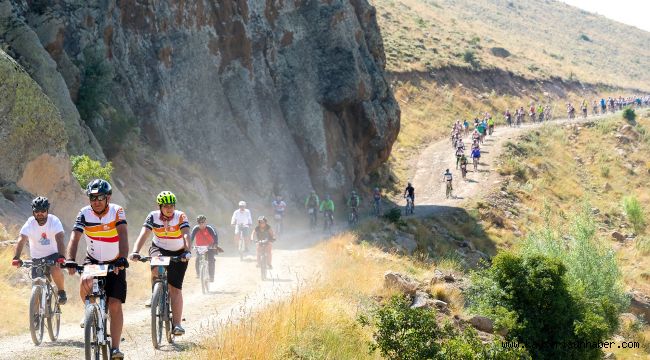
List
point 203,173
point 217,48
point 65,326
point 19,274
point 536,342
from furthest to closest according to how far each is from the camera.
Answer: point 217,48 < point 203,173 < point 536,342 < point 19,274 < point 65,326

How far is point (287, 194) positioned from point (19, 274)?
22309mm

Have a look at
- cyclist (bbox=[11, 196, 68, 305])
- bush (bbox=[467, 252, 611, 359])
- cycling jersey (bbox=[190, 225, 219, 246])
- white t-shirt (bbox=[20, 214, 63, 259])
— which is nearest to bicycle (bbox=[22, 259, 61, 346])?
cyclist (bbox=[11, 196, 68, 305])

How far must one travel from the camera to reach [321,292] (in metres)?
13.7

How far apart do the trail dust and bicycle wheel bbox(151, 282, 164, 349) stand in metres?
0.16

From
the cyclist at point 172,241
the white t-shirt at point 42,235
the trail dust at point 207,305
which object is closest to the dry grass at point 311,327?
the trail dust at point 207,305

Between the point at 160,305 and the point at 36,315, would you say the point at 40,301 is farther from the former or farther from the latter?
the point at 160,305

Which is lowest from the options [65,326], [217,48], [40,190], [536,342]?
[536,342]

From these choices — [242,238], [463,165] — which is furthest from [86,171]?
[463,165]

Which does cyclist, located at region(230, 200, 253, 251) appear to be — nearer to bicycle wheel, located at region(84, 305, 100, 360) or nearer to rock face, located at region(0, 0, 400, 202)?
rock face, located at region(0, 0, 400, 202)

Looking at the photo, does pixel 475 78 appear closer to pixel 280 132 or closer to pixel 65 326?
pixel 280 132

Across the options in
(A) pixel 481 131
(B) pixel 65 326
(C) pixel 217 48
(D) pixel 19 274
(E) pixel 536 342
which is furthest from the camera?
(A) pixel 481 131

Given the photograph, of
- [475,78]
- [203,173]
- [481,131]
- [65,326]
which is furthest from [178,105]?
[475,78]

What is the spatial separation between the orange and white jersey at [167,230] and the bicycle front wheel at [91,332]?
222 cm

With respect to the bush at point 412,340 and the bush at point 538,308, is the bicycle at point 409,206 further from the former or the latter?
the bush at point 412,340
